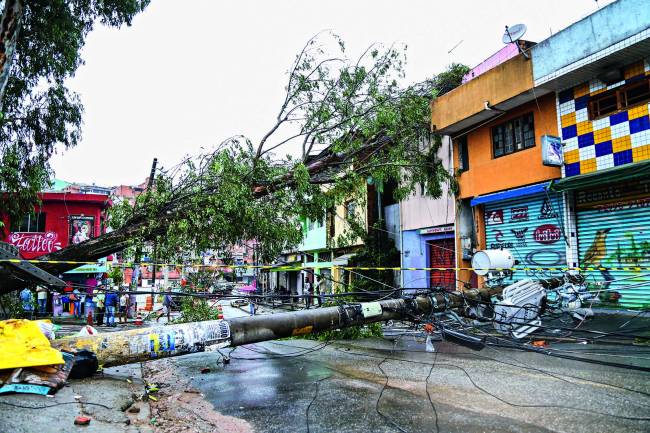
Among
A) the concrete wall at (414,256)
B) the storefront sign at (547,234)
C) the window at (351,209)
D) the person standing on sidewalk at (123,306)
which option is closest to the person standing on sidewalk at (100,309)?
the person standing on sidewalk at (123,306)

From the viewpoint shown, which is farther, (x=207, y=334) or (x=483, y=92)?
(x=483, y=92)

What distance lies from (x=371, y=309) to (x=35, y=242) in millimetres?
25456

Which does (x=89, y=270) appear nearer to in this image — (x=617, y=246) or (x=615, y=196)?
(x=617, y=246)

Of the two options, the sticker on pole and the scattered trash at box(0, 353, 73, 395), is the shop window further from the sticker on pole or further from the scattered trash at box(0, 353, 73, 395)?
the scattered trash at box(0, 353, 73, 395)

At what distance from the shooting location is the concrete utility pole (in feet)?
18.4

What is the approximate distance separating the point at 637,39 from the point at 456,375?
831 centimetres

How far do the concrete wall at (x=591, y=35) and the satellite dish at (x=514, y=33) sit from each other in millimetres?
1005

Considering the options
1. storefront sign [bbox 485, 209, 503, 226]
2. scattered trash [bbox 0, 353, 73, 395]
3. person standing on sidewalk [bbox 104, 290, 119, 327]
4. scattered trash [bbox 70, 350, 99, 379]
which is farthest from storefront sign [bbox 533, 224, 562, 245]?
person standing on sidewalk [bbox 104, 290, 119, 327]

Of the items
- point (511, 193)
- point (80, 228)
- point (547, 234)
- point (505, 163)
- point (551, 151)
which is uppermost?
point (505, 163)

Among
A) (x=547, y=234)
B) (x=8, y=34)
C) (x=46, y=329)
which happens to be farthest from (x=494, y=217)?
(x=8, y=34)

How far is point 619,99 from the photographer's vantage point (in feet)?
33.0

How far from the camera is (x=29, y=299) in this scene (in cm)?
1695

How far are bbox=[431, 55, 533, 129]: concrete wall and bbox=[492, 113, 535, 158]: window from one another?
1.06 m

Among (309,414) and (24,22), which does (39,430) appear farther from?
(24,22)
